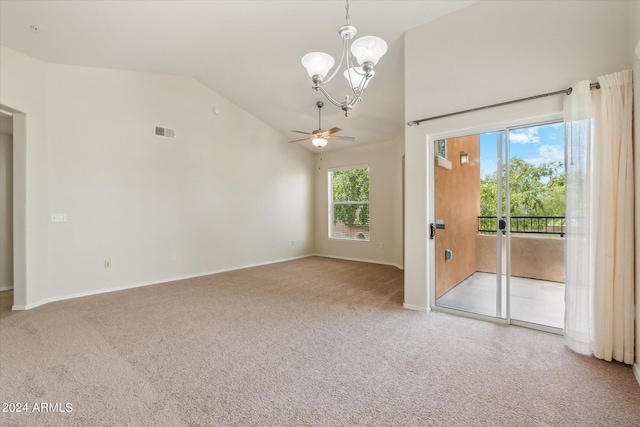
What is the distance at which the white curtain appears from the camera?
2225 millimetres

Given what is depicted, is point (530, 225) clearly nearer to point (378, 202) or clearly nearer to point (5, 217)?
point (378, 202)

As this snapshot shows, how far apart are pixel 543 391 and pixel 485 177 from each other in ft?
7.17

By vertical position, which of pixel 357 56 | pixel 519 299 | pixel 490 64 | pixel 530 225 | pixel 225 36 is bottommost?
pixel 519 299

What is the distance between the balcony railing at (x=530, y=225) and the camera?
305 cm

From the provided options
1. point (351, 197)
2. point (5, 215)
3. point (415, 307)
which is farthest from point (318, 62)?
A: point (5, 215)

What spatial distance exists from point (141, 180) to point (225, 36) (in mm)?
2579

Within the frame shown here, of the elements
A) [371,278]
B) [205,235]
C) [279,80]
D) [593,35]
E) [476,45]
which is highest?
[279,80]

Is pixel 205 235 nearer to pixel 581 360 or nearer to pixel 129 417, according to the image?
pixel 129 417

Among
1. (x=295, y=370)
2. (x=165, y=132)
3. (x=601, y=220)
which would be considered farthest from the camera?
(x=165, y=132)

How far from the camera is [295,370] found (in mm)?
2152

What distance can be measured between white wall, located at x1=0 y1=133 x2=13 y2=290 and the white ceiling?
1863 mm

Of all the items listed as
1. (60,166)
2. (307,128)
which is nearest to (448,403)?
(60,166)

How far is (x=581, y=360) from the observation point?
2.29 m

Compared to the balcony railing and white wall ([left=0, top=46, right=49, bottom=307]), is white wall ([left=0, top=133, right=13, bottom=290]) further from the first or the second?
the balcony railing
